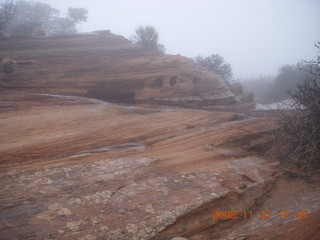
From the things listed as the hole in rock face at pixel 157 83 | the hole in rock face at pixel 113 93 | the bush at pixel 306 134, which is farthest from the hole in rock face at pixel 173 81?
the bush at pixel 306 134

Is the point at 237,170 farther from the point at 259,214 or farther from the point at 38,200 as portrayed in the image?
the point at 38,200

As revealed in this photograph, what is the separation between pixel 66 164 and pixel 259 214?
326 cm

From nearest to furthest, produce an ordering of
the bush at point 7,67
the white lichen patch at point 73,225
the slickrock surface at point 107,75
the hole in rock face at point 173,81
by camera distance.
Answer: the white lichen patch at point 73,225 < the bush at point 7,67 < the slickrock surface at point 107,75 < the hole in rock face at point 173,81

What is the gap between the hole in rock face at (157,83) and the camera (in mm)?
8289

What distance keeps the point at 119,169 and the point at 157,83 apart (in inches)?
205

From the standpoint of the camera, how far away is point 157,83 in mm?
8391

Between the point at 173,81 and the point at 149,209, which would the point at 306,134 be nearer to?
the point at 149,209

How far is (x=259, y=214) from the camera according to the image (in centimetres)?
334

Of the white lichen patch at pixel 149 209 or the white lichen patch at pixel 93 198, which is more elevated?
the white lichen patch at pixel 93 198

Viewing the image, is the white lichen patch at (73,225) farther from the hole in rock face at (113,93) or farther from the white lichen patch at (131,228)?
the hole in rock face at (113,93)

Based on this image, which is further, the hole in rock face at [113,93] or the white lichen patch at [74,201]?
the hole in rock face at [113,93]
